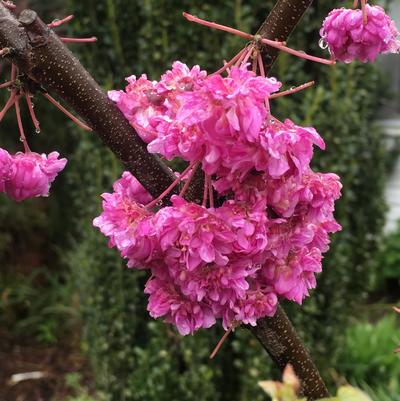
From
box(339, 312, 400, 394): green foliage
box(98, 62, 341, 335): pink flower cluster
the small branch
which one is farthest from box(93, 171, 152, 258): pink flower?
box(339, 312, 400, 394): green foliage

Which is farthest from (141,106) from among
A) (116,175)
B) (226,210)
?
(116,175)

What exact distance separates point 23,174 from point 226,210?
29 cm

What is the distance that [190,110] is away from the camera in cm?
58

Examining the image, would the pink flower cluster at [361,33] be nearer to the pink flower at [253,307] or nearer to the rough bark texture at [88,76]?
the rough bark texture at [88,76]

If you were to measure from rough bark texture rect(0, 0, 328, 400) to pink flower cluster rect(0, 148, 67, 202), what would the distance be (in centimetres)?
10

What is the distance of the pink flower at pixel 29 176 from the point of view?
80 centimetres

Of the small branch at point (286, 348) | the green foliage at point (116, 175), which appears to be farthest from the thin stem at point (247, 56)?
the green foliage at point (116, 175)

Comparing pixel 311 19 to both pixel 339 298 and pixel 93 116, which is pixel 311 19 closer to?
pixel 339 298

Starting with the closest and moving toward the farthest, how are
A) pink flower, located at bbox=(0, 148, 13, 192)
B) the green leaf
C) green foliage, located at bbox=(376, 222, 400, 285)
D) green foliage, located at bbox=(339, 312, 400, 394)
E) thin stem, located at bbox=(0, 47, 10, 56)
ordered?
the green leaf, thin stem, located at bbox=(0, 47, 10, 56), pink flower, located at bbox=(0, 148, 13, 192), green foliage, located at bbox=(339, 312, 400, 394), green foliage, located at bbox=(376, 222, 400, 285)

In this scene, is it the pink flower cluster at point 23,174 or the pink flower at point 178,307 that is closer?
the pink flower at point 178,307

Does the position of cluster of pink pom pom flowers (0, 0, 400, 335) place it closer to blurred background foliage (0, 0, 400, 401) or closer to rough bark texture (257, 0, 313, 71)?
rough bark texture (257, 0, 313, 71)

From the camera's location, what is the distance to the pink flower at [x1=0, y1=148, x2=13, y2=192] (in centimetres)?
79

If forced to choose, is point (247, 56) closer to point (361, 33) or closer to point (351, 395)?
point (361, 33)

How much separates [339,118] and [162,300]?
176 cm
